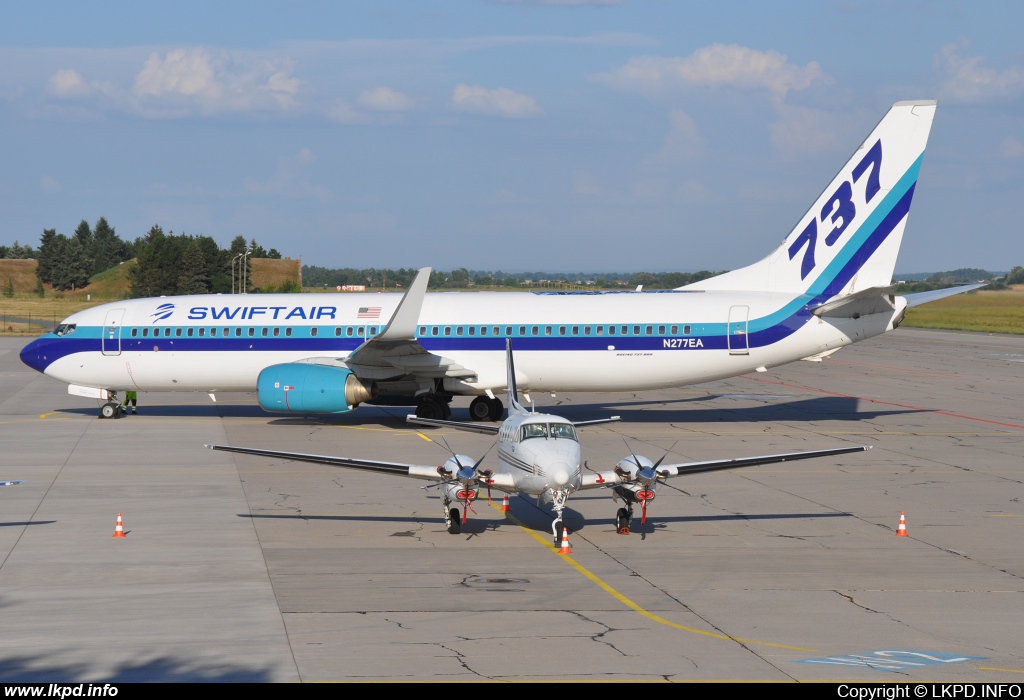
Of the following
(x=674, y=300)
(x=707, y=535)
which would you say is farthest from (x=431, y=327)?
(x=707, y=535)

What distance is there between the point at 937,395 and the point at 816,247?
14.7 m

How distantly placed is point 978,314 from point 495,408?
84319 mm

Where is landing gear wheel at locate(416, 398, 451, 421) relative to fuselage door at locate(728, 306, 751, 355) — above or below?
below

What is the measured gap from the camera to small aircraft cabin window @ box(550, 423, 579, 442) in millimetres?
18203

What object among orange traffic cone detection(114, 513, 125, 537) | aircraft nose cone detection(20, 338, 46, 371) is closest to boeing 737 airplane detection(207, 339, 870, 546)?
orange traffic cone detection(114, 513, 125, 537)

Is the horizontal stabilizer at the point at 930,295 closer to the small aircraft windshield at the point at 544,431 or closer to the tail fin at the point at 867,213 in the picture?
the tail fin at the point at 867,213

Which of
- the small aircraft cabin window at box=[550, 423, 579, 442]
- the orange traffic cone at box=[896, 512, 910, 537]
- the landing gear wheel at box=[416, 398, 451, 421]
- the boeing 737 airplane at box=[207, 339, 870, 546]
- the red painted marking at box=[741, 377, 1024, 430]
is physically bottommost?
the orange traffic cone at box=[896, 512, 910, 537]

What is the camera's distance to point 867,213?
1319 inches

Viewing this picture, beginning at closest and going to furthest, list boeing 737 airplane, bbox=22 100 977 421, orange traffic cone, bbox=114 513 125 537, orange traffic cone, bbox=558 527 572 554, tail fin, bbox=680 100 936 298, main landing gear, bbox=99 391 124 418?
orange traffic cone, bbox=558 527 572 554 → orange traffic cone, bbox=114 513 125 537 → boeing 737 airplane, bbox=22 100 977 421 → tail fin, bbox=680 100 936 298 → main landing gear, bbox=99 391 124 418

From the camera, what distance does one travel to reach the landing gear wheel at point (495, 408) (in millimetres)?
34781

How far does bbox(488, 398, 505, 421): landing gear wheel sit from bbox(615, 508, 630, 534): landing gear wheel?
52.3ft

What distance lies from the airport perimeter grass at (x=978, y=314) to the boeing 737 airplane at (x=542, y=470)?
74369 millimetres

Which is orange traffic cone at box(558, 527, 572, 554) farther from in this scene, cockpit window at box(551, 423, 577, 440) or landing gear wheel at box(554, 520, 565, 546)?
cockpit window at box(551, 423, 577, 440)
